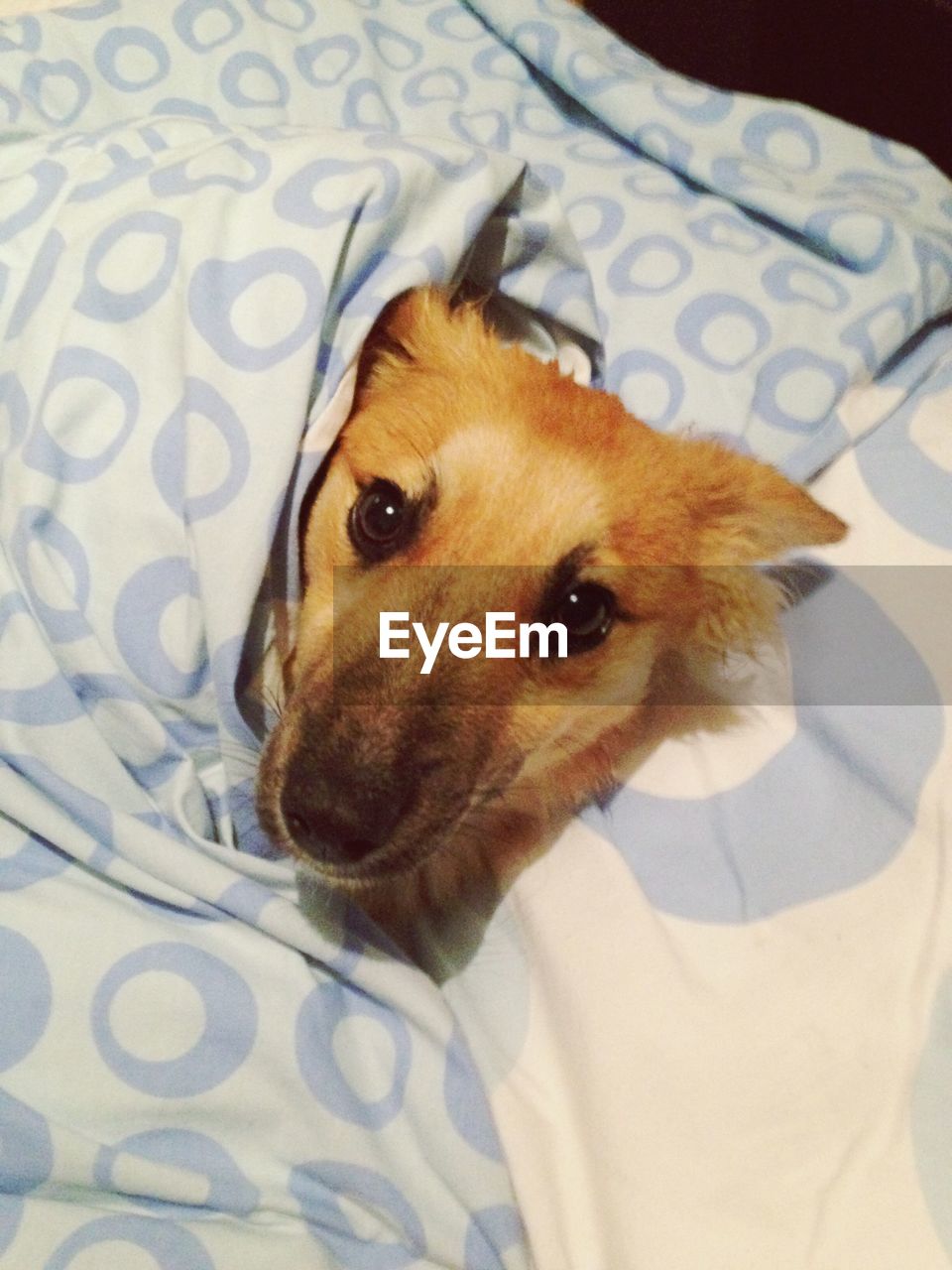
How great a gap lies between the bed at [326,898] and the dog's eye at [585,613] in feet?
1.01

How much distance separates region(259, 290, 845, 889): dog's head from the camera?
104 centimetres

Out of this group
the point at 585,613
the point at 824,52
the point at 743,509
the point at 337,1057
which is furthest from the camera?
the point at 824,52

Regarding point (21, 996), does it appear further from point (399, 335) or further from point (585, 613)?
point (399, 335)

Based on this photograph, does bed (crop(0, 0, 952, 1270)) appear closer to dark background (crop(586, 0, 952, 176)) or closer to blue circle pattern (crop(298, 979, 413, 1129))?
blue circle pattern (crop(298, 979, 413, 1129))

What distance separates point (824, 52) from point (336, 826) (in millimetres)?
2042

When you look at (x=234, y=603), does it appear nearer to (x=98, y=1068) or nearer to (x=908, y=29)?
(x=98, y=1068)

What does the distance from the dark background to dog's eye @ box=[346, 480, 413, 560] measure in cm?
155

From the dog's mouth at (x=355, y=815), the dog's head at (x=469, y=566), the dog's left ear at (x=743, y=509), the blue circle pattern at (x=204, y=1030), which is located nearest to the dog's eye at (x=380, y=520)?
the dog's head at (x=469, y=566)

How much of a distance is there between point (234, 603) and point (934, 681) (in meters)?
1.08

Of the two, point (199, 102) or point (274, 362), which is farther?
point (199, 102)

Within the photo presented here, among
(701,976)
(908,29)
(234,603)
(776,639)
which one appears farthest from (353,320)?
(908,29)

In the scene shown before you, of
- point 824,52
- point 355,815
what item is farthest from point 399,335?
point 824,52

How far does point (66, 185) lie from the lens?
1292mm

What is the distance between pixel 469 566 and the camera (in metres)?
1.18
